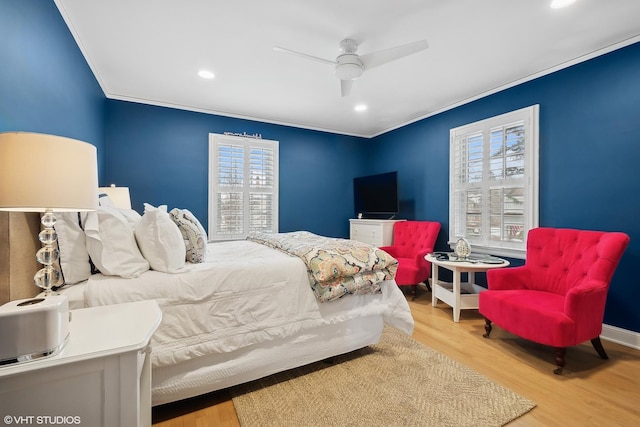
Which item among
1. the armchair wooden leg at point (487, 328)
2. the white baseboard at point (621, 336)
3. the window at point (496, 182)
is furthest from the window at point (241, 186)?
the white baseboard at point (621, 336)

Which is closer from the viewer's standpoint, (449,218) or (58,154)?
(58,154)

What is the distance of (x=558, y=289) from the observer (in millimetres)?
2555

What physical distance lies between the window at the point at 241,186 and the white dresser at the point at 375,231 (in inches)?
57.6

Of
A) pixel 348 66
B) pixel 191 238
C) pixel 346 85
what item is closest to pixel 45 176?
pixel 191 238

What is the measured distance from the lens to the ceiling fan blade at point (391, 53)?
2135mm

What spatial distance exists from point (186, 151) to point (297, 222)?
81.6 inches

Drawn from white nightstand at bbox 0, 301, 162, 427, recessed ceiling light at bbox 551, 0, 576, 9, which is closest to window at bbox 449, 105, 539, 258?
recessed ceiling light at bbox 551, 0, 576, 9

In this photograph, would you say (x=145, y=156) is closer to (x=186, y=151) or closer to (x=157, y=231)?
(x=186, y=151)

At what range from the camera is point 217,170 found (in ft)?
14.4

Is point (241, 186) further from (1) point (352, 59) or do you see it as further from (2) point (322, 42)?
(1) point (352, 59)

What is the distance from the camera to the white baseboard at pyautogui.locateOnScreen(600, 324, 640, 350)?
8.05 feet

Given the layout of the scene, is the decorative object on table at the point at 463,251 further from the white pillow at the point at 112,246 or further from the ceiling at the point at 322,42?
the white pillow at the point at 112,246

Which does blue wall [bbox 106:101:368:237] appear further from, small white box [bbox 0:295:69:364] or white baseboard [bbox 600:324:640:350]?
white baseboard [bbox 600:324:640:350]

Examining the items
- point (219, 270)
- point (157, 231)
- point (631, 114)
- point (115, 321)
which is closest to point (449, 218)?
point (631, 114)
